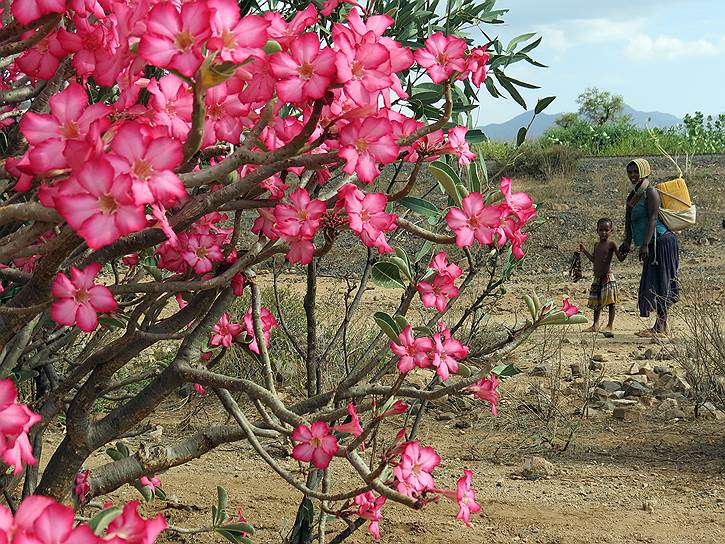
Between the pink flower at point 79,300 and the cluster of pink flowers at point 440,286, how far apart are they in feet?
2.33

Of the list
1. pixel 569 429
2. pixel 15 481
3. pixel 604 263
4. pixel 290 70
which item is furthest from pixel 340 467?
pixel 604 263

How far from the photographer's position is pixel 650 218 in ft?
25.7

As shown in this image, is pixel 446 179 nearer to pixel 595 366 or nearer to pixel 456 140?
pixel 456 140

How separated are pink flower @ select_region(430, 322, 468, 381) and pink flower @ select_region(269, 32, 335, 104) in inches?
29.9

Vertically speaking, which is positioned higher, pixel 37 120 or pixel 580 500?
pixel 37 120

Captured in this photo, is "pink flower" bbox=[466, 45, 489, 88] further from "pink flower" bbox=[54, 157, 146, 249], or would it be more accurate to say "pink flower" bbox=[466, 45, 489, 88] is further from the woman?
the woman

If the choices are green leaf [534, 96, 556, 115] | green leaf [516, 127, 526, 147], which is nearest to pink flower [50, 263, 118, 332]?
green leaf [534, 96, 556, 115]

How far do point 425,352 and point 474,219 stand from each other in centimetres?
27

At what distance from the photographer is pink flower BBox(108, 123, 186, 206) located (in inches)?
29.6

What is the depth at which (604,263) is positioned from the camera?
808cm

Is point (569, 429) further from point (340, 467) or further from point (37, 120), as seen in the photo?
point (37, 120)

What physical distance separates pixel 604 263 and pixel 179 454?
678cm

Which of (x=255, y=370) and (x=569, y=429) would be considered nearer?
(x=569, y=429)

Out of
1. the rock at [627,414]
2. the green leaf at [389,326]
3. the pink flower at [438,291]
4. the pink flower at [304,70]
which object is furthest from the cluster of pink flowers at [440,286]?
the rock at [627,414]
